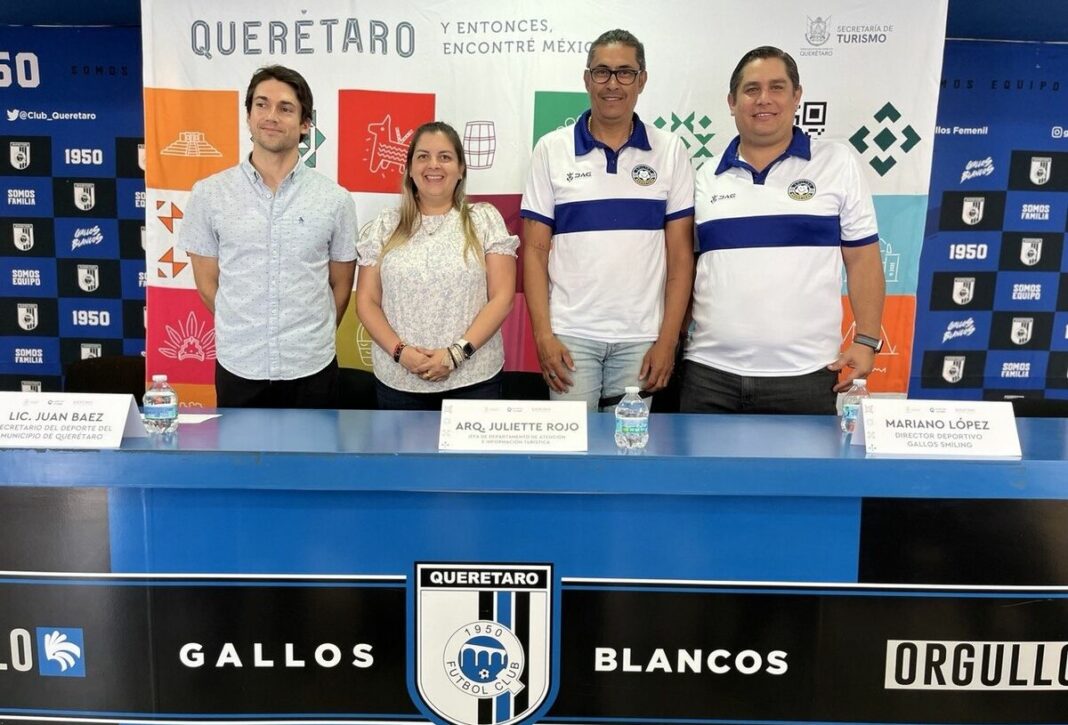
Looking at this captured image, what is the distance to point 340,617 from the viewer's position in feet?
4.28

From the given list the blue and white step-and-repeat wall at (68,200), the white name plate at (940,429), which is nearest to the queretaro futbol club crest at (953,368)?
the white name plate at (940,429)

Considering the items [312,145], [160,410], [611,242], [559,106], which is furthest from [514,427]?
[312,145]

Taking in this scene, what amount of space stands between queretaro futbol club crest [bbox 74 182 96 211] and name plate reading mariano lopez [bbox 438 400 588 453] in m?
2.94

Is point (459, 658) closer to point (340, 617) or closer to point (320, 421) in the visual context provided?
point (340, 617)

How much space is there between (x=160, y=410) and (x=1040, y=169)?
12.0ft

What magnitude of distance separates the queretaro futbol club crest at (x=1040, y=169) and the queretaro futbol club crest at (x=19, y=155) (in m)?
4.47

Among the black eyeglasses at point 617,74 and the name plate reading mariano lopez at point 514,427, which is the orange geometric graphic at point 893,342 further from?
the name plate reading mariano lopez at point 514,427

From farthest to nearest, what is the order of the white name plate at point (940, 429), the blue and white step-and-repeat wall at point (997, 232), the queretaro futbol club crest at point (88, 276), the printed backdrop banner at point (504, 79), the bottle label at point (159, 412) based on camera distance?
the queretaro futbol club crest at point (88, 276)
the blue and white step-and-repeat wall at point (997, 232)
the printed backdrop banner at point (504, 79)
the bottle label at point (159, 412)
the white name plate at point (940, 429)

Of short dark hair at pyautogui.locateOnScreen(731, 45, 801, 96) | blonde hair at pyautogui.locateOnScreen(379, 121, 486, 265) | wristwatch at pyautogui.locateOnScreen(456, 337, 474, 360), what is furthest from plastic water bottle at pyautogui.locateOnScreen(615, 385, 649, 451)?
short dark hair at pyautogui.locateOnScreen(731, 45, 801, 96)

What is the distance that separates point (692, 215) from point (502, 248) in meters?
0.52

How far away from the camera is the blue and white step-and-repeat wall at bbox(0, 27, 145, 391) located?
3.33m

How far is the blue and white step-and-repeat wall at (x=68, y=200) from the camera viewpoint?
333 cm

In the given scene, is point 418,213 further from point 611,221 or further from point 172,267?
point 172,267

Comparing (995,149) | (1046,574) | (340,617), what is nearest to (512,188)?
(340,617)
